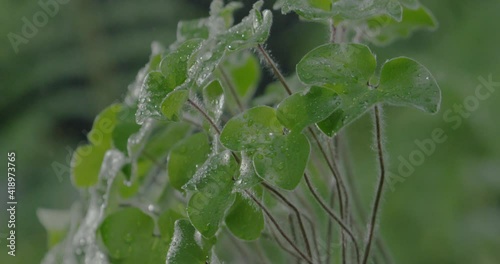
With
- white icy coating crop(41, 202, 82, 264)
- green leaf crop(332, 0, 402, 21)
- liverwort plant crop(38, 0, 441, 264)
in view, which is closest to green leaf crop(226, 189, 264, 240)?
liverwort plant crop(38, 0, 441, 264)

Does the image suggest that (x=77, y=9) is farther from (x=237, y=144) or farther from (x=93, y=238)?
(x=237, y=144)

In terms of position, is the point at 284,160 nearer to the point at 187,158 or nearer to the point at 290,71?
the point at 187,158

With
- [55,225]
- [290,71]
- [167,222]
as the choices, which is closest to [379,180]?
[167,222]

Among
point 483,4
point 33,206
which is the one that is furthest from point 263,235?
point 33,206

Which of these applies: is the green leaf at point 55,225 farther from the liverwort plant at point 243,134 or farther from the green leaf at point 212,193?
the green leaf at point 212,193

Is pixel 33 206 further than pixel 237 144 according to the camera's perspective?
Yes

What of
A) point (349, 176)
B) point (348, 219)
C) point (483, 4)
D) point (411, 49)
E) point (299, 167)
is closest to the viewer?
point (299, 167)

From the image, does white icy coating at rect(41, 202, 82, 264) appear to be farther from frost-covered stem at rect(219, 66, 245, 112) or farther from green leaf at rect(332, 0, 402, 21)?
green leaf at rect(332, 0, 402, 21)
